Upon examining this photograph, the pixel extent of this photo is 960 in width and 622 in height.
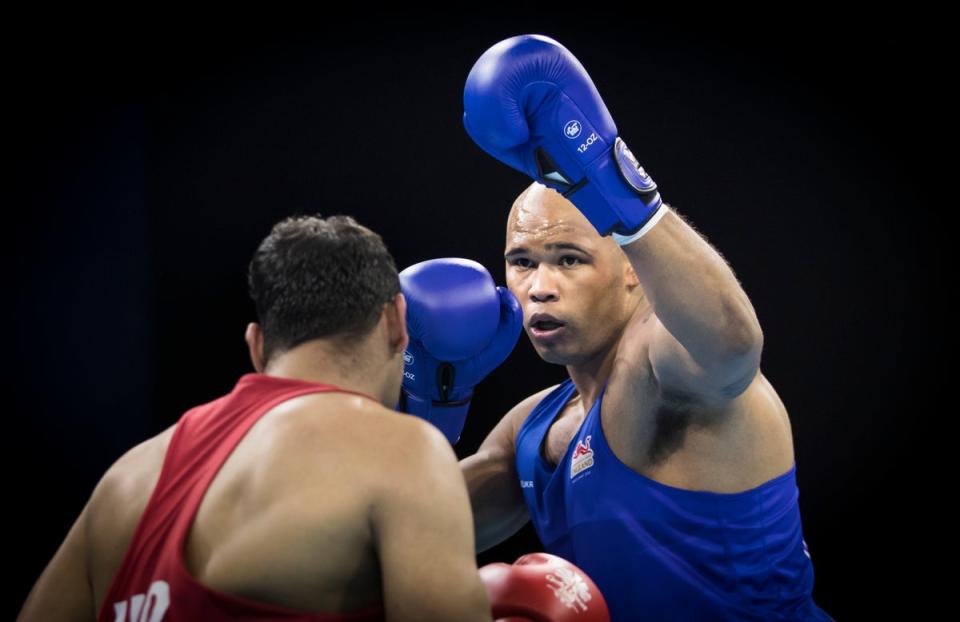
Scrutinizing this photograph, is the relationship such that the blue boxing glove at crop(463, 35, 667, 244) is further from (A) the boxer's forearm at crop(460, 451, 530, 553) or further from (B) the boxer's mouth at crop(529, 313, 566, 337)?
(A) the boxer's forearm at crop(460, 451, 530, 553)

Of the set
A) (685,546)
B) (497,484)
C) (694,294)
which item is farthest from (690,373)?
(497,484)

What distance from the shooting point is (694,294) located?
5.80 ft

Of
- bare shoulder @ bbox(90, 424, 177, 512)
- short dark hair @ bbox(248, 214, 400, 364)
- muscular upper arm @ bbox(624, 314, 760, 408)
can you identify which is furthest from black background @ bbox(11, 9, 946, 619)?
short dark hair @ bbox(248, 214, 400, 364)

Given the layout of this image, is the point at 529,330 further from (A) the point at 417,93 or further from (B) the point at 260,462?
(A) the point at 417,93

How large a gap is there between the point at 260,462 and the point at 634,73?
3048mm

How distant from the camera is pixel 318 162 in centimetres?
393

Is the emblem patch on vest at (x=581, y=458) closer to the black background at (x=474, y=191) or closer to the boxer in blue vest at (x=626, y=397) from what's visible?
the boxer in blue vest at (x=626, y=397)

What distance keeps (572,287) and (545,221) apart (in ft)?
0.64

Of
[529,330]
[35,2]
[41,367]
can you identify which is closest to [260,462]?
[529,330]

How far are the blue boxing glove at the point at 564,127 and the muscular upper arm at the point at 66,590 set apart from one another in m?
1.04

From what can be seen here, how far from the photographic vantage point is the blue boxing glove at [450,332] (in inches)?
97.4


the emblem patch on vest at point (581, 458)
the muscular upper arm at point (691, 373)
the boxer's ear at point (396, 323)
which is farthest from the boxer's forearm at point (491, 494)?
the boxer's ear at point (396, 323)

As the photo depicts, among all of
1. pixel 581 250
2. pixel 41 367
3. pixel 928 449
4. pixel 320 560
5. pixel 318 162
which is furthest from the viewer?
pixel 318 162

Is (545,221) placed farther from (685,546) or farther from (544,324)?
(685,546)
